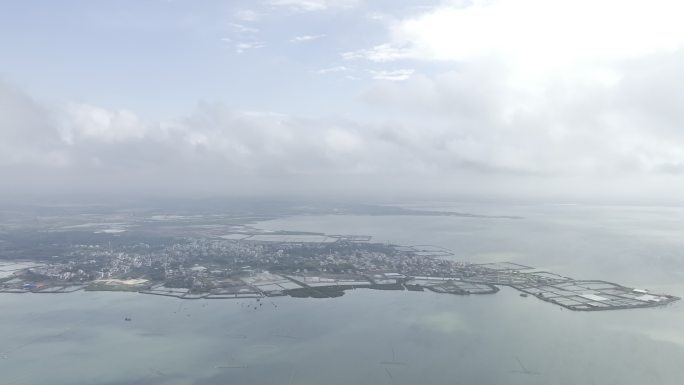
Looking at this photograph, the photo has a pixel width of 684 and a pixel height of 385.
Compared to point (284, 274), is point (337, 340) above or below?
below

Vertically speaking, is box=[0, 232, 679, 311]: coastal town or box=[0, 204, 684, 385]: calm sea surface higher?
box=[0, 232, 679, 311]: coastal town

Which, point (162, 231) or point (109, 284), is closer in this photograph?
point (109, 284)

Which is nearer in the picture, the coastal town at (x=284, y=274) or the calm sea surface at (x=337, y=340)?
the calm sea surface at (x=337, y=340)

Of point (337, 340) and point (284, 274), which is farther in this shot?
point (284, 274)

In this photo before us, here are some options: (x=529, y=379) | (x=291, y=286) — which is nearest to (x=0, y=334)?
(x=291, y=286)

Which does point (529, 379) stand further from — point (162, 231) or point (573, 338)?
point (162, 231)

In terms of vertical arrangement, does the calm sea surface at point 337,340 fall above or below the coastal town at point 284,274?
below

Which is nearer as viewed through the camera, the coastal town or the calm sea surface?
the calm sea surface

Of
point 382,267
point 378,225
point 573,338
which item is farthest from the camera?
point 378,225
